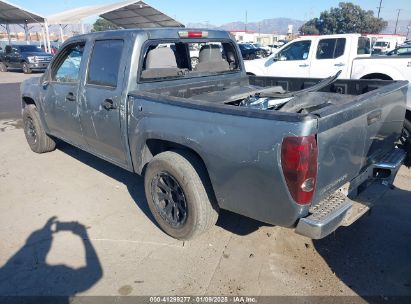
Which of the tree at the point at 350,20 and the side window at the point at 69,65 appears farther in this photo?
the tree at the point at 350,20

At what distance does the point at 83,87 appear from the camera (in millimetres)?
4059

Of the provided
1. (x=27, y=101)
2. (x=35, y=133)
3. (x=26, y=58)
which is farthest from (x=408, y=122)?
(x=26, y=58)

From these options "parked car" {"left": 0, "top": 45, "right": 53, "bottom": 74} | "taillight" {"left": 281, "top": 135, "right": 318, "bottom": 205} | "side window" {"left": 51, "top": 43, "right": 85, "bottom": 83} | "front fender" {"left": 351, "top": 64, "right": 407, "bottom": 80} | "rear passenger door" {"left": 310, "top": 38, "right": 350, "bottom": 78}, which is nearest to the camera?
"taillight" {"left": 281, "top": 135, "right": 318, "bottom": 205}

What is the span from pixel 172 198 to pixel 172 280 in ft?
2.46

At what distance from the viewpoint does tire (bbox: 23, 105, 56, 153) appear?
556 centimetres

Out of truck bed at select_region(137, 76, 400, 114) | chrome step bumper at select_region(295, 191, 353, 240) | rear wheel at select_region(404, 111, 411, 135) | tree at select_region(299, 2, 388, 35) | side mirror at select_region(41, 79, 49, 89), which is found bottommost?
chrome step bumper at select_region(295, 191, 353, 240)

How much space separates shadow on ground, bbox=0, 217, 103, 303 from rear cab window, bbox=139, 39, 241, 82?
1858 millimetres

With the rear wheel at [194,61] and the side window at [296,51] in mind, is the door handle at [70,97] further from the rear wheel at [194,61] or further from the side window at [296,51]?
the side window at [296,51]

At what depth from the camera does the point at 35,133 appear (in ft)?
19.2

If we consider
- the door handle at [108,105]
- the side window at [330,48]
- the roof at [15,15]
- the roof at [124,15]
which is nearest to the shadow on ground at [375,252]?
the door handle at [108,105]

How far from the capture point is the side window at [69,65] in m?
4.36

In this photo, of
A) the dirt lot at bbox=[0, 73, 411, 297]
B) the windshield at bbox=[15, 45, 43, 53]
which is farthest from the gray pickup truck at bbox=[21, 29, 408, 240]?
the windshield at bbox=[15, 45, 43, 53]

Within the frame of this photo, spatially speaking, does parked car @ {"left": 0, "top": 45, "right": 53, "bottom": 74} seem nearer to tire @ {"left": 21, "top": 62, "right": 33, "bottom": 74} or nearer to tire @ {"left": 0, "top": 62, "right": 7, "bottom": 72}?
tire @ {"left": 21, "top": 62, "right": 33, "bottom": 74}

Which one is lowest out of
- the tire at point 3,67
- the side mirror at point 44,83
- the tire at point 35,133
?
the tire at point 3,67
